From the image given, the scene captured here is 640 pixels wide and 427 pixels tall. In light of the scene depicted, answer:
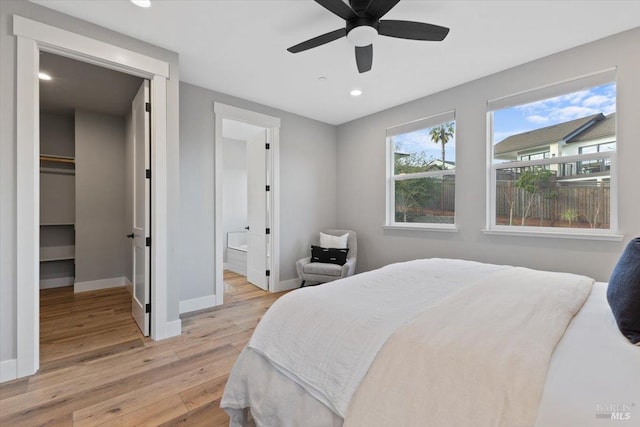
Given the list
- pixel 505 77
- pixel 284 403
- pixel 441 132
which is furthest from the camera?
pixel 441 132

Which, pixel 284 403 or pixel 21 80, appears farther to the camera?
pixel 21 80

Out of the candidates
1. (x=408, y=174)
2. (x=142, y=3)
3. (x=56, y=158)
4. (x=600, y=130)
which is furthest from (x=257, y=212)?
(x=600, y=130)

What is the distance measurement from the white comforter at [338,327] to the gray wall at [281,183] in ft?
7.39

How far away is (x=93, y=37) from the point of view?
2.28 meters

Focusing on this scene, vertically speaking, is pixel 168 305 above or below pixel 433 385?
below

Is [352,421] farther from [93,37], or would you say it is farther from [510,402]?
[93,37]

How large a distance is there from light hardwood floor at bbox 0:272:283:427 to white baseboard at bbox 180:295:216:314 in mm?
108

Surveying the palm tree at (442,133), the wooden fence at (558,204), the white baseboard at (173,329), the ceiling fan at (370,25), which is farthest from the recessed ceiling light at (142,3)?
the wooden fence at (558,204)

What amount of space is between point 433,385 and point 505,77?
3.26 metres

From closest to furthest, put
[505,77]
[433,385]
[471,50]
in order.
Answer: [433,385] < [471,50] < [505,77]

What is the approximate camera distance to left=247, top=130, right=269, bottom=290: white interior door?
165 inches

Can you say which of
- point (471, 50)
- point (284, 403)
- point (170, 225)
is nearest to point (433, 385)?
point (284, 403)

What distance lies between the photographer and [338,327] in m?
1.17

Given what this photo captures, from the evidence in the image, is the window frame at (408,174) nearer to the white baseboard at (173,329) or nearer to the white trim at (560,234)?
the white trim at (560,234)
